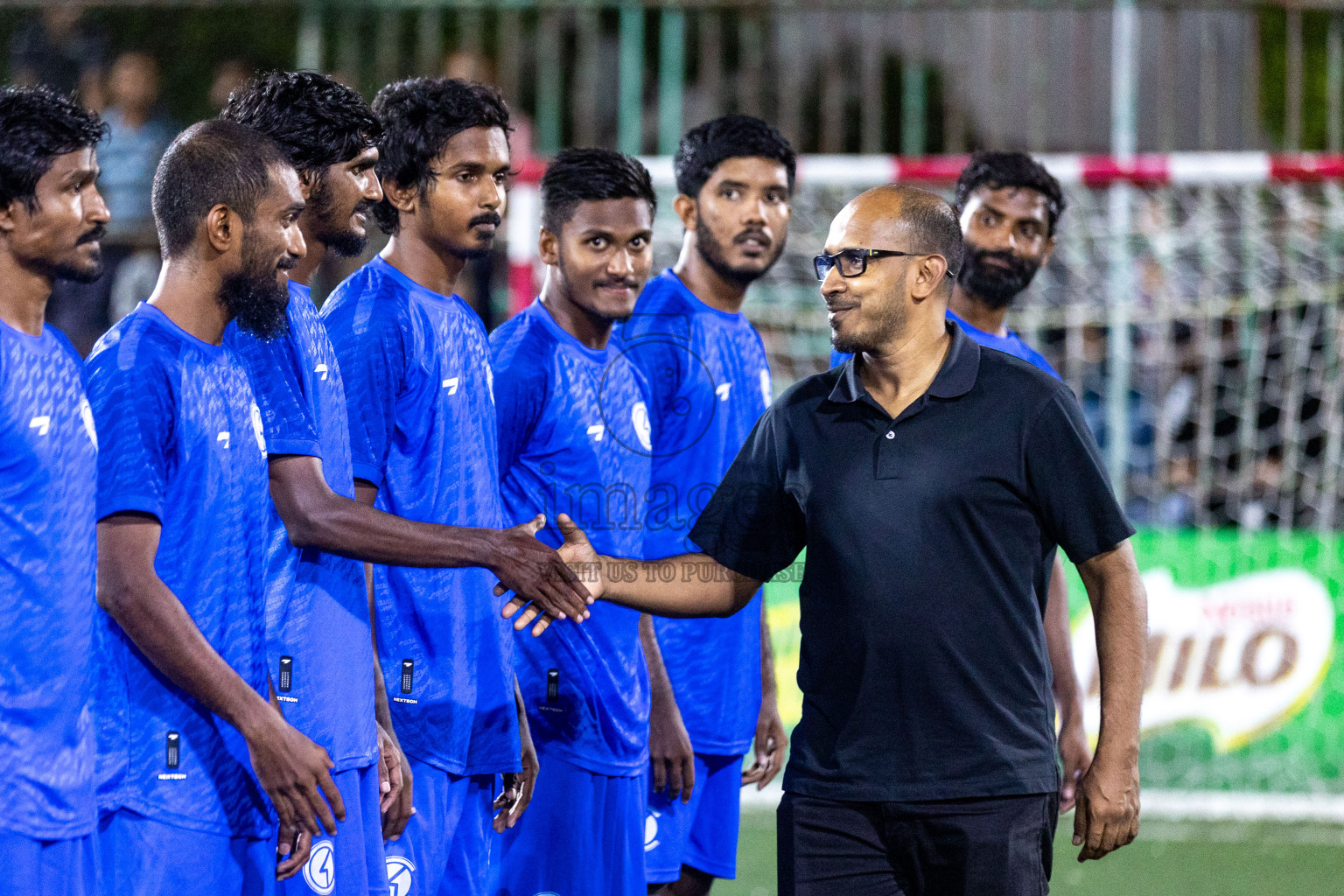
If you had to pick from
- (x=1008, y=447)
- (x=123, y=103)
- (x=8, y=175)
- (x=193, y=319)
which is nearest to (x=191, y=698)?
(x=193, y=319)

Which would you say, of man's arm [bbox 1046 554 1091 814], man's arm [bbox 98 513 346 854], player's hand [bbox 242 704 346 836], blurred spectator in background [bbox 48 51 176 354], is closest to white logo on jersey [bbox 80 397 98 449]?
man's arm [bbox 98 513 346 854]

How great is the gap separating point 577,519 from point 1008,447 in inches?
52.1

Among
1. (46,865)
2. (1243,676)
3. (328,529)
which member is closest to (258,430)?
(328,529)

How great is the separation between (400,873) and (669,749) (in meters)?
1.03

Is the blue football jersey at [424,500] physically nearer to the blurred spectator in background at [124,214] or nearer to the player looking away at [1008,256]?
the player looking away at [1008,256]

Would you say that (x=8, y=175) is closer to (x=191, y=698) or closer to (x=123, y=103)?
(x=191, y=698)

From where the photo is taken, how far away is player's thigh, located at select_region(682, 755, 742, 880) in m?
4.73

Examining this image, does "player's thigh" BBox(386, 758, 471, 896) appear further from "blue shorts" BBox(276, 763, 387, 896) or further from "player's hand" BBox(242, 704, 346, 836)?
"player's hand" BBox(242, 704, 346, 836)

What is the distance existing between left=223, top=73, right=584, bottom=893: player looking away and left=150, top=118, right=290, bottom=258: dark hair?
0.73 ft

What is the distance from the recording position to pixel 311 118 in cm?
340

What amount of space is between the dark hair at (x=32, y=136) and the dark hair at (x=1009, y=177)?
3142 mm

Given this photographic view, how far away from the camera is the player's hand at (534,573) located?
3.26m

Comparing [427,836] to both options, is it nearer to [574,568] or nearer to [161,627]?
[574,568]

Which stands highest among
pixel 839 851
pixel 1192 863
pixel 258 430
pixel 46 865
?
pixel 258 430
